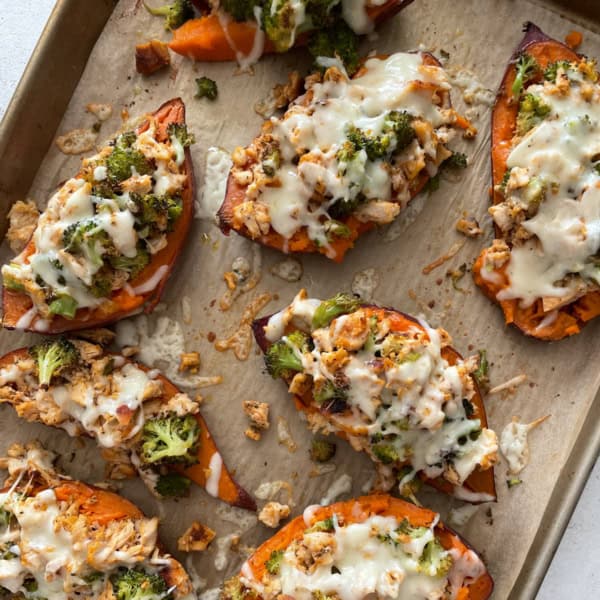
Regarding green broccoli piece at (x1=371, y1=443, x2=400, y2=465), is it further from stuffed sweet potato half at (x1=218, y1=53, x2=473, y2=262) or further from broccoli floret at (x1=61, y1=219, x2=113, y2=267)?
broccoli floret at (x1=61, y1=219, x2=113, y2=267)

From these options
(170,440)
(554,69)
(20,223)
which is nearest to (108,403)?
(170,440)

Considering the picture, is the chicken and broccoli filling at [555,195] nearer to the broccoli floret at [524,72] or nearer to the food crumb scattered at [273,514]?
the broccoli floret at [524,72]

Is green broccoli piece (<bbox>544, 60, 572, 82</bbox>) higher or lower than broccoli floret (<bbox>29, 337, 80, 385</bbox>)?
higher

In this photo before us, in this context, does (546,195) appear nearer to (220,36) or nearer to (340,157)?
(340,157)

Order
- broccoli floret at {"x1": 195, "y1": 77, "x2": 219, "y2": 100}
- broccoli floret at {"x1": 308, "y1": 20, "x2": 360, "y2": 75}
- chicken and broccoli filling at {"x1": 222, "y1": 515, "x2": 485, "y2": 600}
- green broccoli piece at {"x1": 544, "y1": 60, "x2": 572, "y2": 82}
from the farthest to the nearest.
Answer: broccoli floret at {"x1": 195, "y1": 77, "x2": 219, "y2": 100}, broccoli floret at {"x1": 308, "y1": 20, "x2": 360, "y2": 75}, green broccoli piece at {"x1": 544, "y1": 60, "x2": 572, "y2": 82}, chicken and broccoli filling at {"x1": 222, "y1": 515, "x2": 485, "y2": 600}

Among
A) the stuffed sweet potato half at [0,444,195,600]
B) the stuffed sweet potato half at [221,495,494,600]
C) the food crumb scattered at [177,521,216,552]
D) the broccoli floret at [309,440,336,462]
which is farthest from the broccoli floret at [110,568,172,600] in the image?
the broccoli floret at [309,440,336,462]

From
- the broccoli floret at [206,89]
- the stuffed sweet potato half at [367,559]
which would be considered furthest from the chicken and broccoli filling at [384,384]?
the broccoli floret at [206,89]

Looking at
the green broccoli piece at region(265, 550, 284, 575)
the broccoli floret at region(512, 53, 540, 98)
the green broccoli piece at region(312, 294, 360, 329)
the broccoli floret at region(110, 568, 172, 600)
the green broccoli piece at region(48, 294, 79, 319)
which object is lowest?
the broccoli floret at region(110, 568, 172, 600)
